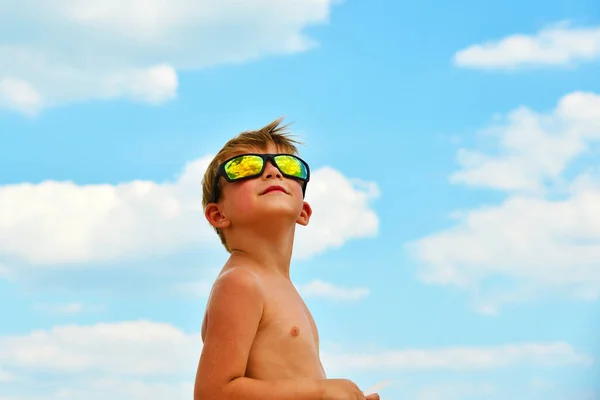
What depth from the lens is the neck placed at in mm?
5957

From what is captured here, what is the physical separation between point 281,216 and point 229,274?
0.55 m

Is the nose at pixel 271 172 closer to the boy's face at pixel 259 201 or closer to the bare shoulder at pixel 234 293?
the boy's face at pixel 259 201

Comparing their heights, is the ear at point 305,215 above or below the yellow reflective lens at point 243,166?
below

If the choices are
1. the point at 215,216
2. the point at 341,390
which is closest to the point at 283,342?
the point at 341,390

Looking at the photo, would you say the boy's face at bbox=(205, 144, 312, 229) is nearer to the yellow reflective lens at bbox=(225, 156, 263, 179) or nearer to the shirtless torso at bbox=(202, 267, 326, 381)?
the yellow reflective lens at bbox=(225, 156, 263, 179)

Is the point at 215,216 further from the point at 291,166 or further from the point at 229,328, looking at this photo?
the point at 229,328

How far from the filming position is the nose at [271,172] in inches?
236

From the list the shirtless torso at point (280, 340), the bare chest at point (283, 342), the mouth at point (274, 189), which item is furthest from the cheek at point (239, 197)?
the bare chest at point (283, 342)

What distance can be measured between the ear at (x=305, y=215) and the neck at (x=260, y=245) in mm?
248

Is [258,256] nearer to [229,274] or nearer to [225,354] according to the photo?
[229,274]

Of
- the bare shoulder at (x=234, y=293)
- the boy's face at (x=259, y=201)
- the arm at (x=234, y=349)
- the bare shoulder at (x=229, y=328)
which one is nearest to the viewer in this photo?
the arm at (x=234, y=349)

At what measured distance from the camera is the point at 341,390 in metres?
5.31

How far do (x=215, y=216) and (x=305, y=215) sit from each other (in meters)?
0.66

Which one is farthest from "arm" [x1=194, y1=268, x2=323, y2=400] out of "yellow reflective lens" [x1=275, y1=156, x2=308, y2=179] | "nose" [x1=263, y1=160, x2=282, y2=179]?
"yellow reflective lens" [x1=275, y1=156, x2=308, y2=179]
